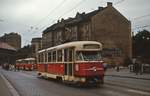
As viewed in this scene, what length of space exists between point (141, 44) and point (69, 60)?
83.6 m

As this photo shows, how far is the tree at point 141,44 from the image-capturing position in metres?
108

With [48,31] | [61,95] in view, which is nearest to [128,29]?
[48,31]

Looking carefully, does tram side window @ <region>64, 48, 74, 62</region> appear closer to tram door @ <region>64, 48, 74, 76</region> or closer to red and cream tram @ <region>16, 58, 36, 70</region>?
tram door @ <region>64, 48, 74, 76</region>

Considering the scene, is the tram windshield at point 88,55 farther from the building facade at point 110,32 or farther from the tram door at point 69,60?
the building facade at point 110,32

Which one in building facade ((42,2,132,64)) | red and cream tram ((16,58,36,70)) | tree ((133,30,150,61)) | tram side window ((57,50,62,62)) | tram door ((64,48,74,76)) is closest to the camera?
tram door ((64,48,74,76))

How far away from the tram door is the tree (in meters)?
77.9

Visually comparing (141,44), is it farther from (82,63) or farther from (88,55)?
(82,63)

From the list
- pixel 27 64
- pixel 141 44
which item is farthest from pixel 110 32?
pixel 141 44

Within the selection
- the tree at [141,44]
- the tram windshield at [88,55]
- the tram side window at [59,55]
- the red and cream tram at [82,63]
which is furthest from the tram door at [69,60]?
the tree at [141,44]

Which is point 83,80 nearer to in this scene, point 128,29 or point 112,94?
point 112,94

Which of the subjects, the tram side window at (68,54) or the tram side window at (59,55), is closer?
the tram side window at (68,54)

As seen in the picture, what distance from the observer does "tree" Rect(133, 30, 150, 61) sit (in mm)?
108062

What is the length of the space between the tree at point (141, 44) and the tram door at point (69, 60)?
256 ft

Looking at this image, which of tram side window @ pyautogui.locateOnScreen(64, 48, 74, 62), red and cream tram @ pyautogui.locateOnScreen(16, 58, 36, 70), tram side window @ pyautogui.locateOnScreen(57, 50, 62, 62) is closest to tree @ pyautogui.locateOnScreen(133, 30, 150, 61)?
red and cream tram @ pyautogui.locateOnScreen(16, 58, 36, 70)
